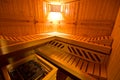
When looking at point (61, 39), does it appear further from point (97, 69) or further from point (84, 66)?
point (97, 69)

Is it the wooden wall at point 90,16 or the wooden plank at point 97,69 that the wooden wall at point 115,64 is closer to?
the wooden plank at point 97,69

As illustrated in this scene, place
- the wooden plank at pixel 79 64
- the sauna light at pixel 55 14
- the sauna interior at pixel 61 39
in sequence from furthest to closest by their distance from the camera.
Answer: the sauna light at pixel 55 14 → the wooden plank at pixel 79 64 → the sauna interior at pixel 61 39

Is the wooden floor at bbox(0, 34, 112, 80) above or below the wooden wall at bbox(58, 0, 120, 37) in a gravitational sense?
below

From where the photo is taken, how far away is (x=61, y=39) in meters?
2.43

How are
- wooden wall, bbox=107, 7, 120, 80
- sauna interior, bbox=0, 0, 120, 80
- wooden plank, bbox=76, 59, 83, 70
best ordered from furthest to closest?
wooden plank, bbox=76, 59, 83, 70 → sauna interior, bbox=0, 0, 120, 80 → wooden wall, bbox=107, 7, 120, 80

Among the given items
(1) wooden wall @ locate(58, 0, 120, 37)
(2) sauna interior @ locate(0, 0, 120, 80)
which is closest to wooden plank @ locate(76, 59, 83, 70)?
(2) sauna interior @ locate(0, 0, 120, 80)

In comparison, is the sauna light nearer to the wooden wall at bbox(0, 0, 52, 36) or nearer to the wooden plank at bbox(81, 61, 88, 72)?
the wooden wall at bbox(0, 0, 52, 36)

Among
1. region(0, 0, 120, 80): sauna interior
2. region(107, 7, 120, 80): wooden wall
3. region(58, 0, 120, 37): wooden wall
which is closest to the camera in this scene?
region(107, 7, 120, 80): wooden wall

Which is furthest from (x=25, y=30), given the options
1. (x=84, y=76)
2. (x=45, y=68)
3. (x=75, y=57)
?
(x=84, y=76)

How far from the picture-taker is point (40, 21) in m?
2.78

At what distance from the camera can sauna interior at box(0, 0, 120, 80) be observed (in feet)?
5.33

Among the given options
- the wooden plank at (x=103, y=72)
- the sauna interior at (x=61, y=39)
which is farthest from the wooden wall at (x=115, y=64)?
the wooden plank at (x=103, y=72)

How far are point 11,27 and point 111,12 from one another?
9.49 ft

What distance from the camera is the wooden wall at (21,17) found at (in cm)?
201
